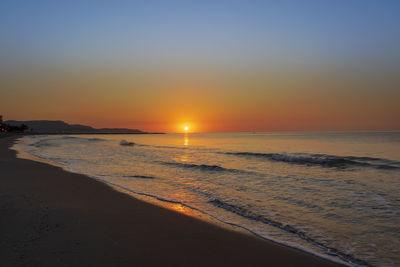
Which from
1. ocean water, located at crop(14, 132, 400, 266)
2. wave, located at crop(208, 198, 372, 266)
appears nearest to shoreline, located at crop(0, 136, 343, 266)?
wave, located at crop(208, 198, 372, 266)

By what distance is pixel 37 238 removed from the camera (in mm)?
5496

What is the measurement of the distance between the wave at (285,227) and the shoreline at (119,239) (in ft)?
1.56

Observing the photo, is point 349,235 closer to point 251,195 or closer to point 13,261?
point 251,195

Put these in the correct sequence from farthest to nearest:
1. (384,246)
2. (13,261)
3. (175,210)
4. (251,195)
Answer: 1. (251,195)
2. (175,210)
3. (384,246)
4. (13,261)

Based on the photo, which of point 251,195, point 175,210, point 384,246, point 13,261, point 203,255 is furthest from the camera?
point 251,195

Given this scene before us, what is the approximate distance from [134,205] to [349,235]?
6166 mm

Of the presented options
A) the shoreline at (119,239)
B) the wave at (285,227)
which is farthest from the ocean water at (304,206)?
the shoreline at (119,239)

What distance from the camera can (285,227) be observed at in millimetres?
7098

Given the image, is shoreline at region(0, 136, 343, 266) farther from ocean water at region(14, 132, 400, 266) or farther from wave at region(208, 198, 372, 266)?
ocean water at region(14, 132, 400, 266)

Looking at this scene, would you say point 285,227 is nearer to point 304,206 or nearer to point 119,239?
point 304,206

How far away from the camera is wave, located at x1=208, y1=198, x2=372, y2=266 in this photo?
5312 millimetres

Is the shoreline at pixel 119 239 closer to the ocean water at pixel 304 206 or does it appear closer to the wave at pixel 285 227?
the wave at pixel 285 227

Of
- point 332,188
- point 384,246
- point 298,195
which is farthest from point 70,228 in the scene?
point 332,188

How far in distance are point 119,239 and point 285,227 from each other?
4.07m
